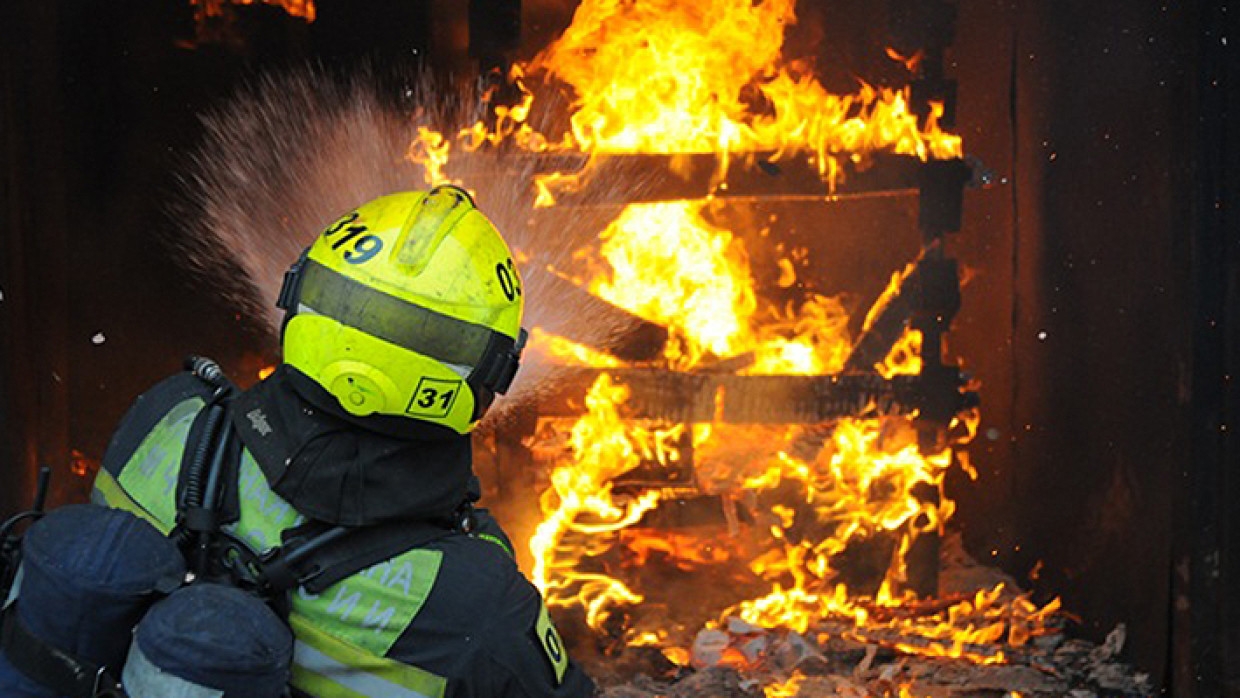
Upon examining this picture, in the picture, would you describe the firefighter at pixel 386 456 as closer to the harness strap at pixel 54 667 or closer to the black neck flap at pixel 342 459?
the black neck flap at pixel 342 459

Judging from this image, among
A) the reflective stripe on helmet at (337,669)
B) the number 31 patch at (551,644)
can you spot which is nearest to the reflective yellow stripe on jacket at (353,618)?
the reflective stripe on helmet at (337,669)

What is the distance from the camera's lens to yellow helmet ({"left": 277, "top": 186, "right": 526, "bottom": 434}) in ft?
7.32

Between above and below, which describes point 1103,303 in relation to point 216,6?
below

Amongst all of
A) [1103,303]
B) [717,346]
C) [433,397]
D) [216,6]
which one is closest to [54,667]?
[433,397]

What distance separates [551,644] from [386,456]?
0.47m

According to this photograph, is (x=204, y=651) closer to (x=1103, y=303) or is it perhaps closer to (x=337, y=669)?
(x=337, y=669)

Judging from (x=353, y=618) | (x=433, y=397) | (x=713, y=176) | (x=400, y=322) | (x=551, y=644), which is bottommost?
(x=551, y=644)

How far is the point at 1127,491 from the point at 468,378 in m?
4.04

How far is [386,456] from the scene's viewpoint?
2273mm

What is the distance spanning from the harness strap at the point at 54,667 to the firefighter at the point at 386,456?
12.6 inches

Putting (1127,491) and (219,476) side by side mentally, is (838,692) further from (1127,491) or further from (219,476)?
(219,476)

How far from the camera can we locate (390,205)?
2.39 meters

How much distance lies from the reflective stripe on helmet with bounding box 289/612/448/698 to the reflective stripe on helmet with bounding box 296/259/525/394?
52 centimetres

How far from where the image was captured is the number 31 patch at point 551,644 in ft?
7.51
